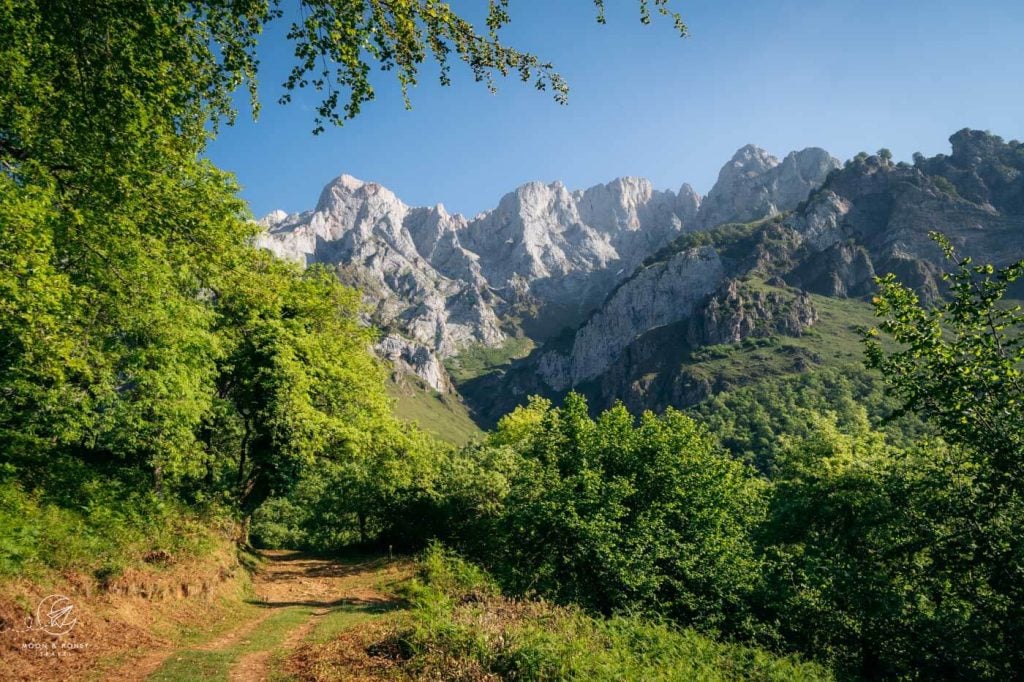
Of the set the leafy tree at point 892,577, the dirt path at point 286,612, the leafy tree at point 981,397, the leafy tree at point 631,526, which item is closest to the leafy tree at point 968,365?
the leafy tree at point 981,397

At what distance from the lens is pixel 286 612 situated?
1895 centimetres

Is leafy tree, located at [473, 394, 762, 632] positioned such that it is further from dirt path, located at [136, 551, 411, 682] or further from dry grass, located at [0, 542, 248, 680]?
dry grass, located at [0, 542, 248, 680]

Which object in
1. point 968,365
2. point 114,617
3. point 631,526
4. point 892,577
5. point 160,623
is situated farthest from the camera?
point 631,526

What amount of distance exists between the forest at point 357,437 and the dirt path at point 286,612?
3.18m

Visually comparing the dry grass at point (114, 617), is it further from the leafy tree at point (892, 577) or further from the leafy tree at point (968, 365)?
the leafy tree at point (892, 577)

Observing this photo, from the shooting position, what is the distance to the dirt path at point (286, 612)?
11789 mm

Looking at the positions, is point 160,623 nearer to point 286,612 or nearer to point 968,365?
point 286,612

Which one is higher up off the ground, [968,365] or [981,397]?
[968,365]

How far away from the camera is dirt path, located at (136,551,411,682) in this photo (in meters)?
11.8

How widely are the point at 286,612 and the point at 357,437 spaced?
24.9 feet

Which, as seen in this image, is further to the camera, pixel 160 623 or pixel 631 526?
pixel 631 526

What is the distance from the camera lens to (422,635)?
39.7ft

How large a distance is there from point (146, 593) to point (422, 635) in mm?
9171

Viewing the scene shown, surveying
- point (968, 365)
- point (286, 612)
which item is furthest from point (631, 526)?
point (286, 612)
